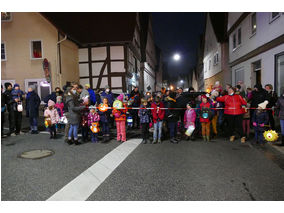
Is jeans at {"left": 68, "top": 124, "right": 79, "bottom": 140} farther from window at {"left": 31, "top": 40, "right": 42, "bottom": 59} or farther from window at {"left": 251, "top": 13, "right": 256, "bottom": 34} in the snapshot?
window at {"left": 31, "top": 40, "right": 42, "bottom": 59}

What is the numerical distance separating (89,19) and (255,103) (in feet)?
57.0

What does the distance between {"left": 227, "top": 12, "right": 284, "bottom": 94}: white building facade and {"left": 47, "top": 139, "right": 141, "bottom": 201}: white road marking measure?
843 cm

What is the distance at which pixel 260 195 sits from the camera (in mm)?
3639

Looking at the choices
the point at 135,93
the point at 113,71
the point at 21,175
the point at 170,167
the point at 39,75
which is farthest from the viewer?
the point at 113,71

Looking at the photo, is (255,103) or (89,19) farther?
(89,19)

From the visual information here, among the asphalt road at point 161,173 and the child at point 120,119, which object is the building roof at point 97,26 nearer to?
the child at point 120,119

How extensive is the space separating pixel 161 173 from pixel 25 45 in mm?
16968

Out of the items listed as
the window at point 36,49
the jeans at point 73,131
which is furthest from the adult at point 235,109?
the window at point 36,49

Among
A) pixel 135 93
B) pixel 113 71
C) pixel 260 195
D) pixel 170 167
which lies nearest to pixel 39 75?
pixel 113 71

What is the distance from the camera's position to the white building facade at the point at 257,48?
1026cm

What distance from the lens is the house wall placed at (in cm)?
1708

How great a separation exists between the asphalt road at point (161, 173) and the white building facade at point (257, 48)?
5.64 m

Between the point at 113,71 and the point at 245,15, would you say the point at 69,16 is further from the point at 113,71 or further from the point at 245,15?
the point at 245,15

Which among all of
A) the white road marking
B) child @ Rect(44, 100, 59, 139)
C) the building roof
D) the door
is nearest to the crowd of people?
child @ Rect(44, 100, 59, 139)
